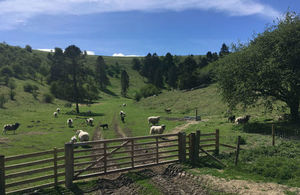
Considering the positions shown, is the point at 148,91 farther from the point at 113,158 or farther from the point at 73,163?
the point at 73,163

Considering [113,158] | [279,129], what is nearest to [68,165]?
[113,158]

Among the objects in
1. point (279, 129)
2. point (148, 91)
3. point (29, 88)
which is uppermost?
point (29, 88)

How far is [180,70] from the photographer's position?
107062mm

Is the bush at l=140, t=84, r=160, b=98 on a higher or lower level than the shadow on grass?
higher

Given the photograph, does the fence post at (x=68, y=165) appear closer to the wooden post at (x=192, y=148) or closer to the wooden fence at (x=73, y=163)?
the wooden fence at (x=73, y=163)

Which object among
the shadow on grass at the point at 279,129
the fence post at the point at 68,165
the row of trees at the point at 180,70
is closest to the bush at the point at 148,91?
the row of trees at the point at 180,70

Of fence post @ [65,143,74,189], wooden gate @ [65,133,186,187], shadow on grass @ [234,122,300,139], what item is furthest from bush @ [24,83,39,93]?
fence post @ [65,143,74,189]

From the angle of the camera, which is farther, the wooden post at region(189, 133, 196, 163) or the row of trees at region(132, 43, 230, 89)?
the row of trees at region(132, 43, 230, 89)

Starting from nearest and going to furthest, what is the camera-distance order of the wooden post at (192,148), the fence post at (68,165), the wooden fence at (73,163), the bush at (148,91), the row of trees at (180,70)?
the wooden fence at (73,163), the fence post at (68,165), the wooden post at (192,148), the row of trees at (180,70), the bush at (148,91)

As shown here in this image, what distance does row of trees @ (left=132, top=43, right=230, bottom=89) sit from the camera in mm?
82875

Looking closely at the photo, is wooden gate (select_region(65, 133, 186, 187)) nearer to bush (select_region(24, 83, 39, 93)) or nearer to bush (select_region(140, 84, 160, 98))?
bush (select_region(140, 84, 160, 98))

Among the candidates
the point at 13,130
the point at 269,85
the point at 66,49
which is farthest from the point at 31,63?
the point at 269,85

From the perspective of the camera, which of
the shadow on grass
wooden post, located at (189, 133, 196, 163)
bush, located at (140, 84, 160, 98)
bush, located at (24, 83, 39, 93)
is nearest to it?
wooden post, located at (189, 133, 196, 163)

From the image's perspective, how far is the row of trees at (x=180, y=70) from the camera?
82875mm
